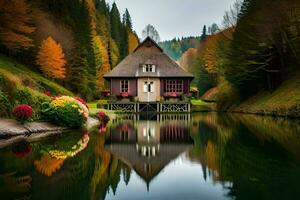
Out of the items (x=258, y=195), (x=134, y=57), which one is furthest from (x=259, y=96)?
(x=258, y=195)

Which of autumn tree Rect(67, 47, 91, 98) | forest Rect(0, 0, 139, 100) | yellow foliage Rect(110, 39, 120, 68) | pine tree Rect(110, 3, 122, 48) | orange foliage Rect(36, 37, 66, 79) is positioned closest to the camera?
forest Rect(0, 0, 139, 100)

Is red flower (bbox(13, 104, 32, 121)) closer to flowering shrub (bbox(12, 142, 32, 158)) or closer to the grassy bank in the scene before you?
flowering shrub (bbox(12, 142, 32, 158))

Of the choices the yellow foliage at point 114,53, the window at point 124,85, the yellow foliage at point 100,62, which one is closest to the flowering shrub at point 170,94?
the window at point 124,85

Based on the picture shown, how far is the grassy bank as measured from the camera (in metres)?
27.6

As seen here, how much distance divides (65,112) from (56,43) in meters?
30.8

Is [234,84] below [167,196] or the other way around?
the other way around

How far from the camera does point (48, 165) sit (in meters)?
8.52

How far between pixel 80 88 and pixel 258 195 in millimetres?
49159

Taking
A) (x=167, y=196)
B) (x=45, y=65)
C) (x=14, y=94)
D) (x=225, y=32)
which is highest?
(x=225, y=32)

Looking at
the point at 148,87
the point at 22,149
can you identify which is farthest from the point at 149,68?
the point at 22,149

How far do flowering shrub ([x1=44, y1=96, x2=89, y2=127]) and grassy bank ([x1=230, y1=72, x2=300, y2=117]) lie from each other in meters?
16.2

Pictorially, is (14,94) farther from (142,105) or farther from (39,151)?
(142,105)

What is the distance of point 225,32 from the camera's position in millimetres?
48562

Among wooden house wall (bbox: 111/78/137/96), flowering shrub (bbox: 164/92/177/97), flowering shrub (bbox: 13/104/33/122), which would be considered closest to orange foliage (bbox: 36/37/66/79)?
wooden house wall (bbox: 111/78/137/96)
